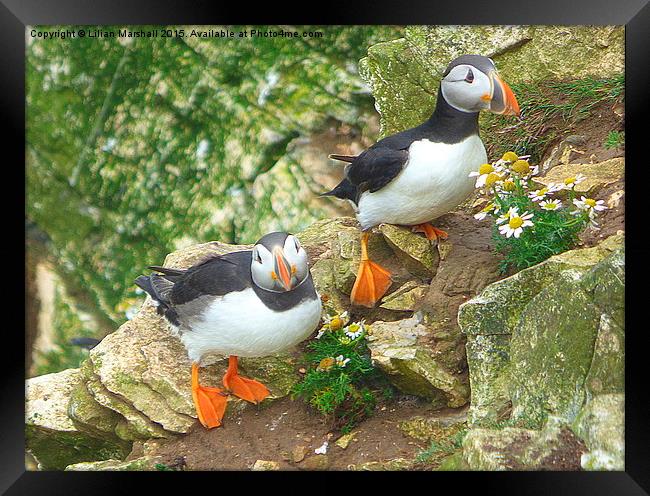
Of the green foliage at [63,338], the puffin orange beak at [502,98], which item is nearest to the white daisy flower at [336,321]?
the puffin orange beak at [502,98]

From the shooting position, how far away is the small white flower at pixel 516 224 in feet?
12.4

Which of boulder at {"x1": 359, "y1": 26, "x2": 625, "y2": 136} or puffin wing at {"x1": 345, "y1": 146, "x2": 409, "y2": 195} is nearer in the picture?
puffin wing at {"x1": 345, "y1": 146, "x2": 409, "y2": 195}

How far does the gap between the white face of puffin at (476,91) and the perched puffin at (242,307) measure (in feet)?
3.89

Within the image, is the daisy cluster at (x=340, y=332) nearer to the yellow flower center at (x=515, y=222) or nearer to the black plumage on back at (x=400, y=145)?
the black plumage on back at (x=400, y=145)

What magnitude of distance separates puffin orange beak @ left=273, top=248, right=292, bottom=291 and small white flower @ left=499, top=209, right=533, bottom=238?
98 centimetres

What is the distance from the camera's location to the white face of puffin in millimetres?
3979

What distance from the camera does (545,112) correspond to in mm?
4938

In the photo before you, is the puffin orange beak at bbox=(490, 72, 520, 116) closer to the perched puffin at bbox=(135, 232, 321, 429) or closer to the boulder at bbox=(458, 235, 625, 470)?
the boulder at bbox=(458, 235, 625, 470)

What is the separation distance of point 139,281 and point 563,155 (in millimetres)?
2336

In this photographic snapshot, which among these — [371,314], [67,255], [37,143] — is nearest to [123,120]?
→ [37,143]

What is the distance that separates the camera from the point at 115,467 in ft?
12.7

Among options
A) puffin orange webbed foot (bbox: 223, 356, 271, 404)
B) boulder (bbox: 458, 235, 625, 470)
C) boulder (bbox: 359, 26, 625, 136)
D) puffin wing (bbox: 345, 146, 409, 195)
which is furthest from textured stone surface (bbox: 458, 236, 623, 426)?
boulder (bbox: 359, 26, 625, 136)
